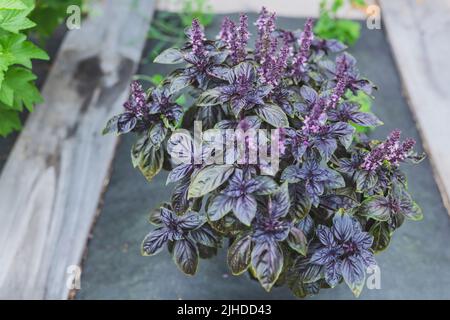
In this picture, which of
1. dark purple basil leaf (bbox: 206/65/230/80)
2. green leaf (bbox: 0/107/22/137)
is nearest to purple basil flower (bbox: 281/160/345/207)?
dark purple basil leaf (bbox: 206/65/230/80)

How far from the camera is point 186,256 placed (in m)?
1.71

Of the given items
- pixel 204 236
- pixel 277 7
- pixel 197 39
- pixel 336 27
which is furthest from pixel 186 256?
pixel 277 7

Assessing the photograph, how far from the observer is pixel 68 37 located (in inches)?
121

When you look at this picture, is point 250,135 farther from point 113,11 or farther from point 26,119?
point 113,11

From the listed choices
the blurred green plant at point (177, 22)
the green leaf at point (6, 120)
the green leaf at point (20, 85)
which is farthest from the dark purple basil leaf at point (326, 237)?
the blurred green plant at point (177, 22)

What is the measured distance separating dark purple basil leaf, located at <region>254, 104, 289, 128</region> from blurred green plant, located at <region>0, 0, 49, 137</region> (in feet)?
2.58

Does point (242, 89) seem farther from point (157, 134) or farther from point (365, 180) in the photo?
point (365, 180)

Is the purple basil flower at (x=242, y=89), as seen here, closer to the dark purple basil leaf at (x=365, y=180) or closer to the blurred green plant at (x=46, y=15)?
the dark purple basil leaf at (x=365, y=180)

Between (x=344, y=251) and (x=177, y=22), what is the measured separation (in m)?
1.91

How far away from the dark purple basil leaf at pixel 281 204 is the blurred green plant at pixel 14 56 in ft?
3.06

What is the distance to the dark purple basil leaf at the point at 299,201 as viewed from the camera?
160 cm
